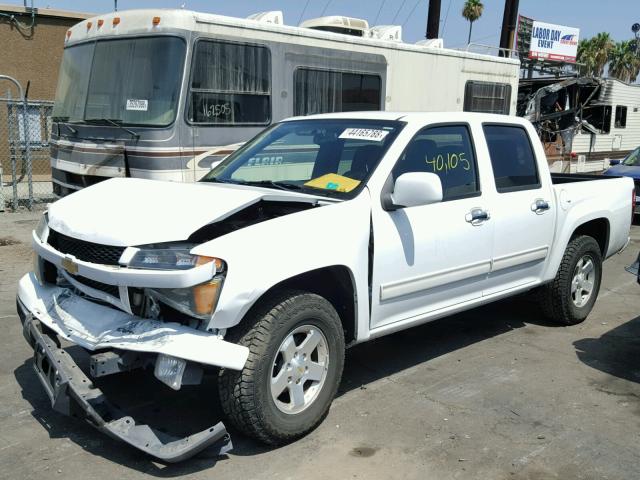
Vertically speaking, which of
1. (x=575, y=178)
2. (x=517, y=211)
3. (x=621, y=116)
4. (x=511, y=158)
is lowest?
(x=517, y=211)

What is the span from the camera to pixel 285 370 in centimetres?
366

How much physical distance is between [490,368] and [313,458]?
1.94 metres

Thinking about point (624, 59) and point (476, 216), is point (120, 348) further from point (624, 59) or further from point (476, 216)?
point (624, 59)

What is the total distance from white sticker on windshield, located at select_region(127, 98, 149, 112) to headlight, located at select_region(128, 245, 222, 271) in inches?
195

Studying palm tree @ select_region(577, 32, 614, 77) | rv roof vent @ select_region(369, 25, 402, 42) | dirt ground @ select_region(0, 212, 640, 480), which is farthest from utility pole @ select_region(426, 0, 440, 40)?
palm tree @ select_region(577, 32, 614, 77)

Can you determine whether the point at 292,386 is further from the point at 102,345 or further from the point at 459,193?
the point at 459,193

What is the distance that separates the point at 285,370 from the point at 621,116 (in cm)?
1803

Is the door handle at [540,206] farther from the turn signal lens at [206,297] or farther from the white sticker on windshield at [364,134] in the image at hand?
the turn signal lens at [206,297]

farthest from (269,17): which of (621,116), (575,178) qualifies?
(621,116)

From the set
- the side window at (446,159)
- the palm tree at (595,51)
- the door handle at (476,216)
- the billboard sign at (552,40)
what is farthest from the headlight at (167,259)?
the palm tree at (595,51)

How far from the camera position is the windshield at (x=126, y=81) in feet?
25.6

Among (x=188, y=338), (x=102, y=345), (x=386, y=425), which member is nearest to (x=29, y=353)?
(x=102, y=345)

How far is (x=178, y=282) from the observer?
3.23 meters

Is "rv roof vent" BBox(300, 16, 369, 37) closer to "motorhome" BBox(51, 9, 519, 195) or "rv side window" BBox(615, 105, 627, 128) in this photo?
"motorhome" BBox(51, 9, 519, 195)
